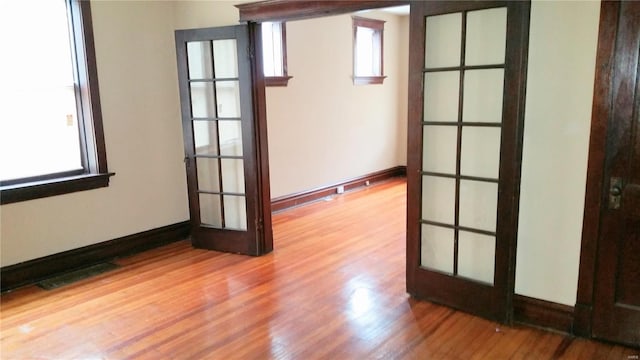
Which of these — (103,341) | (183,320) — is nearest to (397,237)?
(183,320)

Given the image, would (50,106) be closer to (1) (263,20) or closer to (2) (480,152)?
(1) (263,20)

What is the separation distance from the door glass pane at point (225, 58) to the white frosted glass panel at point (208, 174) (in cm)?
79

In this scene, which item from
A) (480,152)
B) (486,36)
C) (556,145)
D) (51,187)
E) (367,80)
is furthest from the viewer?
(367,80)

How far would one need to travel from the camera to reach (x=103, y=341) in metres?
2.86

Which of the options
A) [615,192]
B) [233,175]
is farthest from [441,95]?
[233,175]

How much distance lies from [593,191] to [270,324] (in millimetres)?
2039

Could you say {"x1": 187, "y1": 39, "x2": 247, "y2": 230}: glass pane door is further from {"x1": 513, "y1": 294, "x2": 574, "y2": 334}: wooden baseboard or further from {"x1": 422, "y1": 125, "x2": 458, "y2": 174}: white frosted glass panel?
{"x1": 513, "y1": 294, "x2": 574, "y2": 334}: wooden baseboard

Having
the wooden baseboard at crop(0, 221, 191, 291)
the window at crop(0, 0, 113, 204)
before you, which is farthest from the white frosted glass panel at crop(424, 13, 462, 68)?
the wooden baseboard at crop(0, 221, 191, 291)

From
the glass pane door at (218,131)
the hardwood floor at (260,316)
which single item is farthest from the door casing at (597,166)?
the glass pane door at (218,131)

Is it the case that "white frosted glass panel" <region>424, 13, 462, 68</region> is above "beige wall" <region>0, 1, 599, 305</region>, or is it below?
above

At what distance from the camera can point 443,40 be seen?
297cm

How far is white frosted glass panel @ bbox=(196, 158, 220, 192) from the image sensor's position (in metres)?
4.38

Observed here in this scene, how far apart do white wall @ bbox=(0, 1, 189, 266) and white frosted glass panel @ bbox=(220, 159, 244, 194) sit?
0.69m

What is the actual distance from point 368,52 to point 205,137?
3841 millimetres
